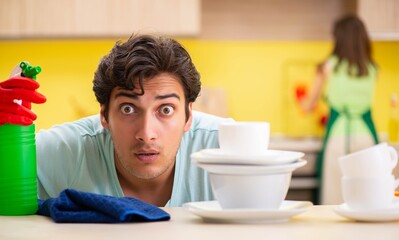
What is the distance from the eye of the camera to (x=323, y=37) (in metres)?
5.05

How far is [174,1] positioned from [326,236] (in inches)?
139

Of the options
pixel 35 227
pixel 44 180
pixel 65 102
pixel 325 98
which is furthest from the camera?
pixel 65 102

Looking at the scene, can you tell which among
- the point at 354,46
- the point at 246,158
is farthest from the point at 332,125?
the point at 246,158

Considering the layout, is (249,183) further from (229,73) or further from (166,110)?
(229,73)

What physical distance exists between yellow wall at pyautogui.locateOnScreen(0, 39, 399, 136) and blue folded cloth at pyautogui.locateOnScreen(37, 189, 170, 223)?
3.45 m

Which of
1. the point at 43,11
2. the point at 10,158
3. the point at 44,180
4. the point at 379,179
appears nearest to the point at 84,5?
the point at 43,11

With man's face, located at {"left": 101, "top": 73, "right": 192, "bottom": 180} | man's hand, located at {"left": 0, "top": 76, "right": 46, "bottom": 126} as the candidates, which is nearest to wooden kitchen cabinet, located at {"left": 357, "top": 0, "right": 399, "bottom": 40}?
man's face, located at {"left": 101, "top": 73, "right": 192, "bottom": 180}

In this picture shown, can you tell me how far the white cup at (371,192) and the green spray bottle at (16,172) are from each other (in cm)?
68

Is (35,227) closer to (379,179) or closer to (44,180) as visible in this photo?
(379,179)

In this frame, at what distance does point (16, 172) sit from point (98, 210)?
297mm

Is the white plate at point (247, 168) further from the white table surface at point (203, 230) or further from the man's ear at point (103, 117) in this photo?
the man's ear at point (103, 117)

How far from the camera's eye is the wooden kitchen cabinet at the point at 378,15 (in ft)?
15.7

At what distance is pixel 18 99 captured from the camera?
169cm

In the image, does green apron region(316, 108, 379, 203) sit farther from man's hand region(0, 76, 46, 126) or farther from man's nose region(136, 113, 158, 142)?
man's hand region(0, 76, 46, 126)
